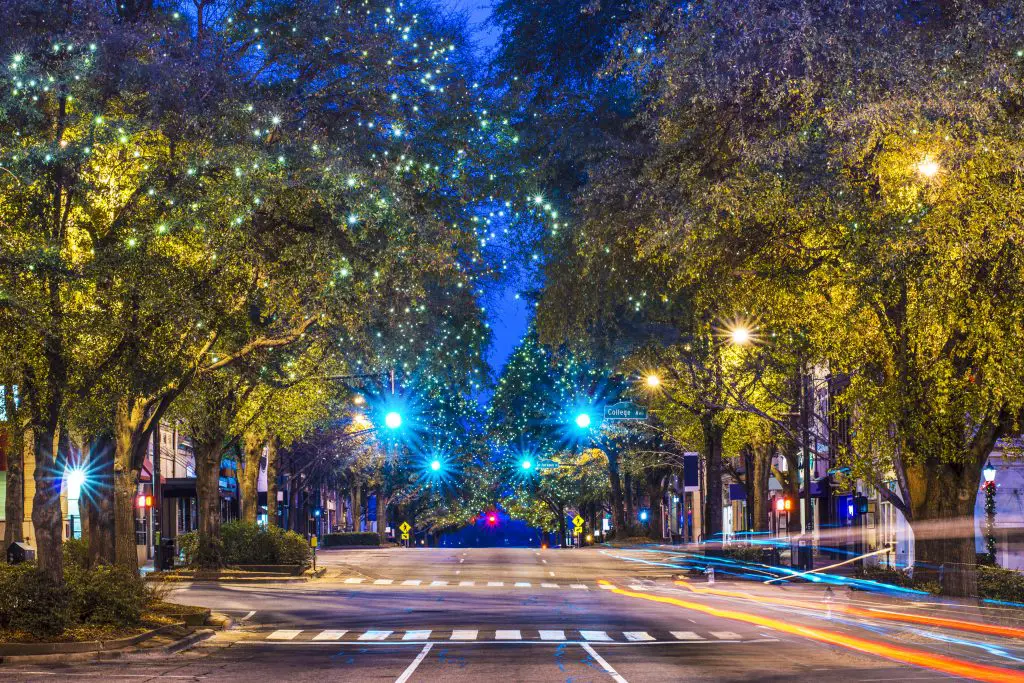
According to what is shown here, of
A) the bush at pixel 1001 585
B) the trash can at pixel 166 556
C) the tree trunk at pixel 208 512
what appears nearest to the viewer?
the bush at pixel 1001 585

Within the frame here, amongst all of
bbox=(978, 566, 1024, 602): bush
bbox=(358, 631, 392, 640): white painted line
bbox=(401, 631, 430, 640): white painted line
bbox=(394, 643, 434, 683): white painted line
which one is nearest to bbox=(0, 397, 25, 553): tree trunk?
bbox=(358, 631, 392, 640): white painted line

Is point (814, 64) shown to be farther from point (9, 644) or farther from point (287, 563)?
point (287, 563)

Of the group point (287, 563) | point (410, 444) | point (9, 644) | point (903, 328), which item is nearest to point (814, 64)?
point (903, 328)

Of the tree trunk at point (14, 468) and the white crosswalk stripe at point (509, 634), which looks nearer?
the tree trunk at point (14, 468)

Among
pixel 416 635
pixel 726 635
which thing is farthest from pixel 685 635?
pixel 416 635

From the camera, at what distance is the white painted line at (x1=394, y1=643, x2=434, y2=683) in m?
17.7

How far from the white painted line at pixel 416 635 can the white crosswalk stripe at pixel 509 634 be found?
135cm

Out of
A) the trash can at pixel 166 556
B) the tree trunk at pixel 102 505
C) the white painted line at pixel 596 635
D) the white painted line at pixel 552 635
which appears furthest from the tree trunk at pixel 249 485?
the white painted line at pixel 596 635

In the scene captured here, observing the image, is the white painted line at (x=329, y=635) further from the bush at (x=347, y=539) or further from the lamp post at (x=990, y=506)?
the bush at (x=347, y=539)

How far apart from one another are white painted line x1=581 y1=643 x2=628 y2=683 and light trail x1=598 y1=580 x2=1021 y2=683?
430 cm

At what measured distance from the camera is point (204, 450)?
149 feet

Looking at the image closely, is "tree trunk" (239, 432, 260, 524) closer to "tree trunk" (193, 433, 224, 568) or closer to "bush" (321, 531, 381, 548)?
"tree trunk" (193, 433, 224, 568)

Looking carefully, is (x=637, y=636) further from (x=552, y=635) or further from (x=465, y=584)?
(x=465, y=584)

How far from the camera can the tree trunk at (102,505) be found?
2914 cm
